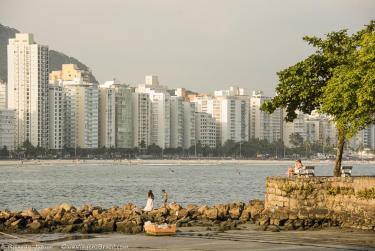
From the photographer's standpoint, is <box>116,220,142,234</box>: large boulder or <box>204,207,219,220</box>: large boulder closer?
<box>116,220,142,234</box>: large boulder

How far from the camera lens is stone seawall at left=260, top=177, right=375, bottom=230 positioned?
3762 centimetres

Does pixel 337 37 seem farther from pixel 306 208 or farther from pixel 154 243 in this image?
pixel 154 243

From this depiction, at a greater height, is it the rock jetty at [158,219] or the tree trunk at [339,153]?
the tree trunk at [339,153]

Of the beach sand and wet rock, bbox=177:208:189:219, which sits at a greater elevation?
wet rock, bbox=177:208:189:219

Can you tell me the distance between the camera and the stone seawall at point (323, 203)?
37625 mm

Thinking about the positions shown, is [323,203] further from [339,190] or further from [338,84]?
[338,84]

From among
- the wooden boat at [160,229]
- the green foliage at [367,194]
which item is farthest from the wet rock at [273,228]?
the wooden boat at [160,229]

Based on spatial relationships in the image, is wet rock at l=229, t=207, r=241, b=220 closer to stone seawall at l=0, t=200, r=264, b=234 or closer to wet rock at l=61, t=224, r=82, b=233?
stone seawall at l=0, t=200, r=264, b=234

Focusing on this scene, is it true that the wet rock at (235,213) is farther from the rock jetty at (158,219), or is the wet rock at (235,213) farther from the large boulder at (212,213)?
the large boulder at (212,213)

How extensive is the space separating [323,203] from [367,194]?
2.65m

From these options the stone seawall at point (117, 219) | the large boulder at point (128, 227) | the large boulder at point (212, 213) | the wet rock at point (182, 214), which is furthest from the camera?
the wet rock at point (182, 214)

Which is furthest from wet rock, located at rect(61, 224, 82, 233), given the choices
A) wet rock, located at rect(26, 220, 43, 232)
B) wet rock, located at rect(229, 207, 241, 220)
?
wet rock, located at rect(229, 207, 241, 220)

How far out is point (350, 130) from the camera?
136 ft

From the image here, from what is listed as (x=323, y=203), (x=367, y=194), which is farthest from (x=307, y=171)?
(x=367, y=194)
